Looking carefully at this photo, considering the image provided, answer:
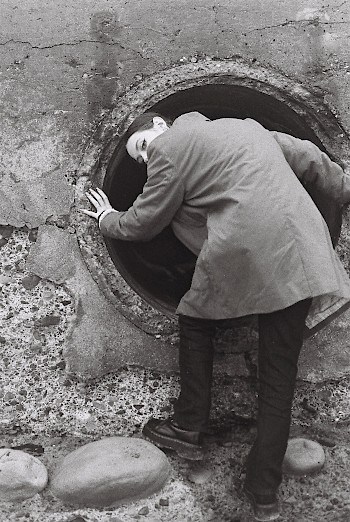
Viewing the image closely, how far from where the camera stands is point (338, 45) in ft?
10.9

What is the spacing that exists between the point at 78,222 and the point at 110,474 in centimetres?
108

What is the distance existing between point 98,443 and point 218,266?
94 centimetres

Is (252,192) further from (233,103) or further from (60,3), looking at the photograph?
(60,3)

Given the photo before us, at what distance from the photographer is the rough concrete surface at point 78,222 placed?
3236mm

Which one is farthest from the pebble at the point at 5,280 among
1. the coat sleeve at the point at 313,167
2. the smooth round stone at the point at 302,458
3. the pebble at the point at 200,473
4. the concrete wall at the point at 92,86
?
the smooth round stone at the point at 302,458

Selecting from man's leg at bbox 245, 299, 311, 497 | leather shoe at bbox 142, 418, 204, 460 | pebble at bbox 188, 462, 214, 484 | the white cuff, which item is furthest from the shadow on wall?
pebble at bbox 188, 462, 214, 484

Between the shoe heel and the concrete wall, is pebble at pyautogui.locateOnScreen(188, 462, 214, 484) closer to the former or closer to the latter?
the shoe heel

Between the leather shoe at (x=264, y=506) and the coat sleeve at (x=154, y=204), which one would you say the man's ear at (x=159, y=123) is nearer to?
the coat sleeve at (x=154, y=204)

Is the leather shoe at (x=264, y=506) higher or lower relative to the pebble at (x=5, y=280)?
lower

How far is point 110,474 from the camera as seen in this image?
9.76 feet

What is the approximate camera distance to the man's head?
116 inches

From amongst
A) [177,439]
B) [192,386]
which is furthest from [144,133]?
[177,439]

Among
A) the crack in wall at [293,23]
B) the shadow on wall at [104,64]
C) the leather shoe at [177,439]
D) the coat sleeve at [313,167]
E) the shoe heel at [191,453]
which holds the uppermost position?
the crack in wall at [293,23]

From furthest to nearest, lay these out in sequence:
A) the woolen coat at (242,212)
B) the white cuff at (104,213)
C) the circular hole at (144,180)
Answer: the circular hole at (144,180)
the white cuff at (104,213)
the woolen coat at (242,212)
